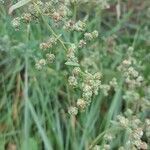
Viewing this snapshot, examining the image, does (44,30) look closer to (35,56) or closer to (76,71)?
(35,56)

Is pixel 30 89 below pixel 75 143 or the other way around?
the other way around

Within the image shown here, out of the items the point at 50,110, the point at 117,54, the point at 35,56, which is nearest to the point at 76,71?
the point at 35,56

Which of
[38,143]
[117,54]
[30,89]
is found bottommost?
[38,143]

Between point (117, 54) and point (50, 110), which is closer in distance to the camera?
point (50, 110)

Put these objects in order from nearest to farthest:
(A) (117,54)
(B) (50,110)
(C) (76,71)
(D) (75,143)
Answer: (C) (76,71)
(D) (75,143)
(B) (50,110)
(A) (117,54)

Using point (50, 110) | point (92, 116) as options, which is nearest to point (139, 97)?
point (92, 116)

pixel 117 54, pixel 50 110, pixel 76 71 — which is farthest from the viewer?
pixel 117 54

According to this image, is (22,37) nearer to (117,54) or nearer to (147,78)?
(117,54)
